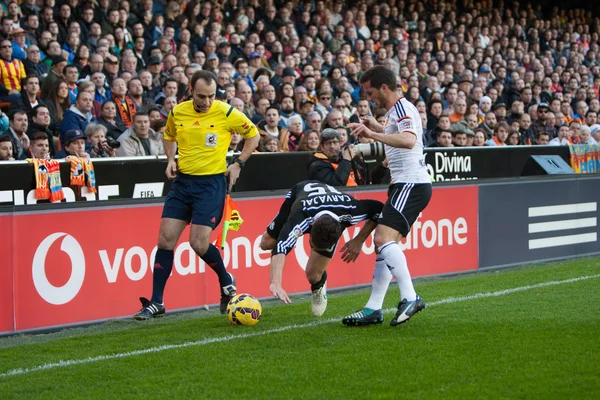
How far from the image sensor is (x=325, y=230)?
8.00m

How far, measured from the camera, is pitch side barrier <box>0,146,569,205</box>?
962cm

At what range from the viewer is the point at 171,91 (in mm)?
13992

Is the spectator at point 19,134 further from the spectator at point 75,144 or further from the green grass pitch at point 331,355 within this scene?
the green grass pitch at point 331,355

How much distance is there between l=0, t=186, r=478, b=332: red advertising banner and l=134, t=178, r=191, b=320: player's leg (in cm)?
70

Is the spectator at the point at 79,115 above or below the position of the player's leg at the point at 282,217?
above

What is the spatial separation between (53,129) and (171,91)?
7.21ft

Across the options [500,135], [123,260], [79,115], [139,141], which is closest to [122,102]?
[79,115]

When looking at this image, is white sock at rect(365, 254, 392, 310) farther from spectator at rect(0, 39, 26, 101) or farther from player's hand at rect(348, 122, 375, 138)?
→ spectator at rect(0, 39, 26, 101)

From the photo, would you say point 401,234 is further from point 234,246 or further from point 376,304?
point 234,246

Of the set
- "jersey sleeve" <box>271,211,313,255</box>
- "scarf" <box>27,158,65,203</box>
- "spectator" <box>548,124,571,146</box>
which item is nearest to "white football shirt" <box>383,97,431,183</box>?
"jersey sleeve" <box>271,211,313,255</box>

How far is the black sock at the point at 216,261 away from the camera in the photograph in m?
8.83

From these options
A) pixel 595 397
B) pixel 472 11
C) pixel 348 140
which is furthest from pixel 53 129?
pixel 472 11

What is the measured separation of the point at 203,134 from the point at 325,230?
5.06 ft

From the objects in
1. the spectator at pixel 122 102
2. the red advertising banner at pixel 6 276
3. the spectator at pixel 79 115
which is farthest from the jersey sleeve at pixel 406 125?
the spectator at pixel 122 102
